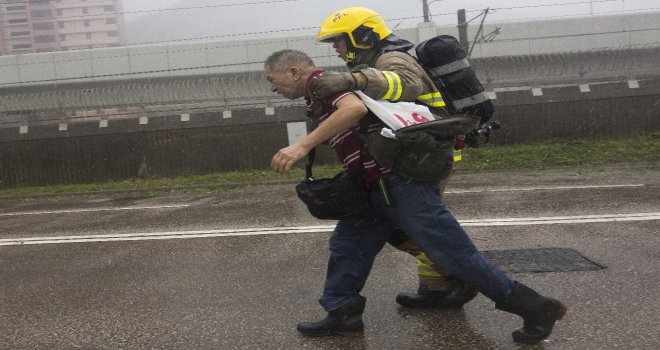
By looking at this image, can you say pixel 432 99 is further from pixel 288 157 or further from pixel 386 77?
pixel 288 157

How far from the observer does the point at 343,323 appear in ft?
11.0

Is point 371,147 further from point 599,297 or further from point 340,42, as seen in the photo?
point 599,297

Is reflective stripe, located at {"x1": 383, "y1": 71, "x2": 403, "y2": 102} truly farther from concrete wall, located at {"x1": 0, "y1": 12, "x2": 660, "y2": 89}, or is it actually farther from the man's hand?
concrete wall, located at {"x1": 0, "y1": 12, "x2": 660, "y2": 89}

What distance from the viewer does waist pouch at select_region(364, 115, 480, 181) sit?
3012 mm

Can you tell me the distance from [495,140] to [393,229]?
10.6 metres

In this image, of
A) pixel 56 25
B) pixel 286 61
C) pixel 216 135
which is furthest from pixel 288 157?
pixel 56 25

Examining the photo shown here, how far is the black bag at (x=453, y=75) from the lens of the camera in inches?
130

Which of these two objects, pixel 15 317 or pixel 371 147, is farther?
pixel 15 317

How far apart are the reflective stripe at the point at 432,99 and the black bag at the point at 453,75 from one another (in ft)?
0.16

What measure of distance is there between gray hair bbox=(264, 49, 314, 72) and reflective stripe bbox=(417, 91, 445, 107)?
621 mm

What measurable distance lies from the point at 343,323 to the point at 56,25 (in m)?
123

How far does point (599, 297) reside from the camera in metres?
3.69

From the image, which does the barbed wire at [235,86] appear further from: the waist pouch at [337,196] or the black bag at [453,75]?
the waist pouch at [337,196]

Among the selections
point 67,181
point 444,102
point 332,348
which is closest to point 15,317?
point 332,348
